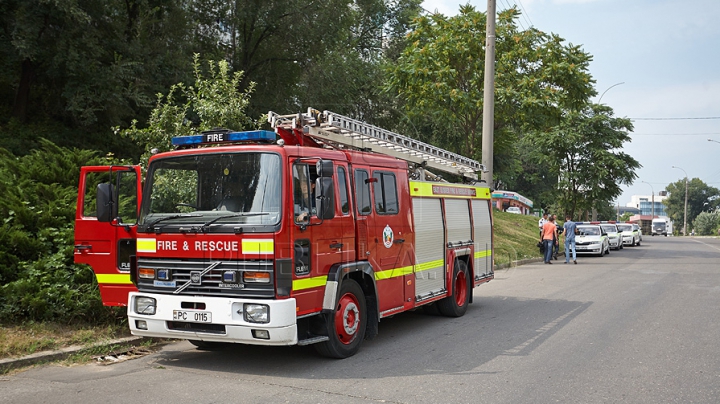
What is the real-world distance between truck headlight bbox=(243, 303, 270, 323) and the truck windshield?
2.51 ft

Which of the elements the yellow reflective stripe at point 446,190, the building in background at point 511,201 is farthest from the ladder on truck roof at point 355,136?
the building in background at point 511,201

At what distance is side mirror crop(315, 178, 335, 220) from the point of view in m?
6.68

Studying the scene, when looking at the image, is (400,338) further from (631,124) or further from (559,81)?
(631,124)

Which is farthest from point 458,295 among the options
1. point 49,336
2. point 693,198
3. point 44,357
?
point 693,198

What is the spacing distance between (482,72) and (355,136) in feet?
51.5

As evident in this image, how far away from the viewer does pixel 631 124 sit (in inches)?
1470

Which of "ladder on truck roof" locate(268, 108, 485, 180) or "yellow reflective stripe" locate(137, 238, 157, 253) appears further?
"ladder on truck roof" locate(268, 108, 485, 180)

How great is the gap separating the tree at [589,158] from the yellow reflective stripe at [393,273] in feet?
96.5

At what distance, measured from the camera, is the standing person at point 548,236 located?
74.2 ft

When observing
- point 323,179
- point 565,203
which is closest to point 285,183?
point 323,179

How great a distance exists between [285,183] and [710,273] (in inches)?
658

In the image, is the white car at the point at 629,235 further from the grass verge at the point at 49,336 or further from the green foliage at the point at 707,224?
the green foliage at the point at 707,224

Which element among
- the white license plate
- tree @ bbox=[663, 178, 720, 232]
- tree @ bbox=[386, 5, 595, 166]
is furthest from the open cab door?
tree @ bbox=[663, 178, 720, 232]

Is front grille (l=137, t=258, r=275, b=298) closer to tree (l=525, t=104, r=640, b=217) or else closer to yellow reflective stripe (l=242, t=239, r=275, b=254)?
yellow reflective stripe (l=242, t=239, r=275, b=254)
